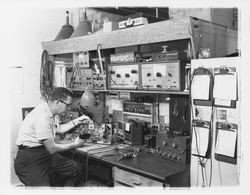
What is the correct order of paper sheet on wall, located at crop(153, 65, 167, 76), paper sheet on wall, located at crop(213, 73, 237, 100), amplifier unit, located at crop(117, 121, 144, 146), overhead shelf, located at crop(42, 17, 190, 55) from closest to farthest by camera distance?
paper sheet on wall, located at crop(213, 73, 237, 100) < overhead shelf, located at crop(42, 17, 190, 55) < paper sheet on wall, located at crop(153, 65, 167, 76) < amplifier unit, located at crop(117, 121, 144, 146)

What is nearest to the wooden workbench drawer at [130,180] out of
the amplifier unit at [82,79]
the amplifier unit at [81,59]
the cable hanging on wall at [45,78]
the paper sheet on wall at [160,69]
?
the paper sheet on wall at [160,69]

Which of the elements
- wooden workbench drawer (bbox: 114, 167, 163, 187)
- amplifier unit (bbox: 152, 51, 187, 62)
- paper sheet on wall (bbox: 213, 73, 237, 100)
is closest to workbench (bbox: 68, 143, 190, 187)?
wooden workbench drawer (bbox: 114, 167, 163, 187)

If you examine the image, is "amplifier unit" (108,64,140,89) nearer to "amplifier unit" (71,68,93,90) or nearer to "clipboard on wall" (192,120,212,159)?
"amplifier unit" (71,68,93,90)

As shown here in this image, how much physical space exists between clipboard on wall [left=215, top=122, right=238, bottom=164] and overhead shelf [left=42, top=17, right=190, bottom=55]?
2.64 ft

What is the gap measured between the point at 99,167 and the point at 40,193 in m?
1.41

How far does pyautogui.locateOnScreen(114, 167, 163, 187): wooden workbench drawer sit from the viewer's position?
2.24m

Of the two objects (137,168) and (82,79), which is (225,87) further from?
(82,79)

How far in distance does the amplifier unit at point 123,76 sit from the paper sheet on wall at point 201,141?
891 millimetres

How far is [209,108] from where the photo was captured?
2184 mm

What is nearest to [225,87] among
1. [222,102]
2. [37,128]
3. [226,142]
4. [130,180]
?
[222,102]

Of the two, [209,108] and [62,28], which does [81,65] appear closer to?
[62,28]

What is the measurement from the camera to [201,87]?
7.26 feet

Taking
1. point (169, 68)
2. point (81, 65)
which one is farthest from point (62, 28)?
point (169, 68)

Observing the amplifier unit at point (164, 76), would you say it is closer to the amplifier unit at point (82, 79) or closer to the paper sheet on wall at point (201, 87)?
the paper sheet on wall at point (201, 87)
